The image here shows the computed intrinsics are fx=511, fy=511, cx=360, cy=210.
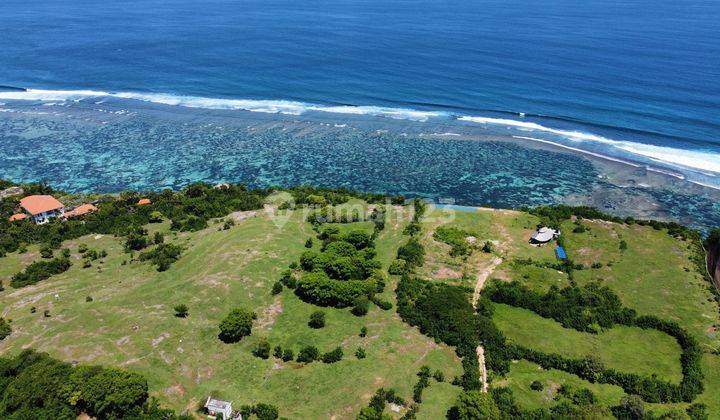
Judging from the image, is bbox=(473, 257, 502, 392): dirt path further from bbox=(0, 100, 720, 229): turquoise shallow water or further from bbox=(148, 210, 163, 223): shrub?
bbox=(148, 210, 163, 223): shrub

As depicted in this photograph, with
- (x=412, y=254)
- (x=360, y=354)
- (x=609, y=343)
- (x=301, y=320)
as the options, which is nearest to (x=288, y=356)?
(x=301, y=320)

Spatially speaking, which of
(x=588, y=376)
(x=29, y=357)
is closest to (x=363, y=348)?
(x=588, y=376)

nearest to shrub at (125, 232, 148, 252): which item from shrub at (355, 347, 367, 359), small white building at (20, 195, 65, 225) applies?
small white building at (20, 195, 65, 225)

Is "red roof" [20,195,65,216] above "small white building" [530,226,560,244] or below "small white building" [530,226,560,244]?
below

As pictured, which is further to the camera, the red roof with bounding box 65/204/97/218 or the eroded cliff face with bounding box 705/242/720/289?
the red roof with bounding box 65/204/97/218

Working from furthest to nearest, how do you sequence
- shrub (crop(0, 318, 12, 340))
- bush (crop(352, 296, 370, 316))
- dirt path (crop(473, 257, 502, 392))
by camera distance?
bush (crop(352, 296, 370, 316)), shrub (crop(0, 318, 12, 340)), dirt path (crop(473, 257, 502, 392))
